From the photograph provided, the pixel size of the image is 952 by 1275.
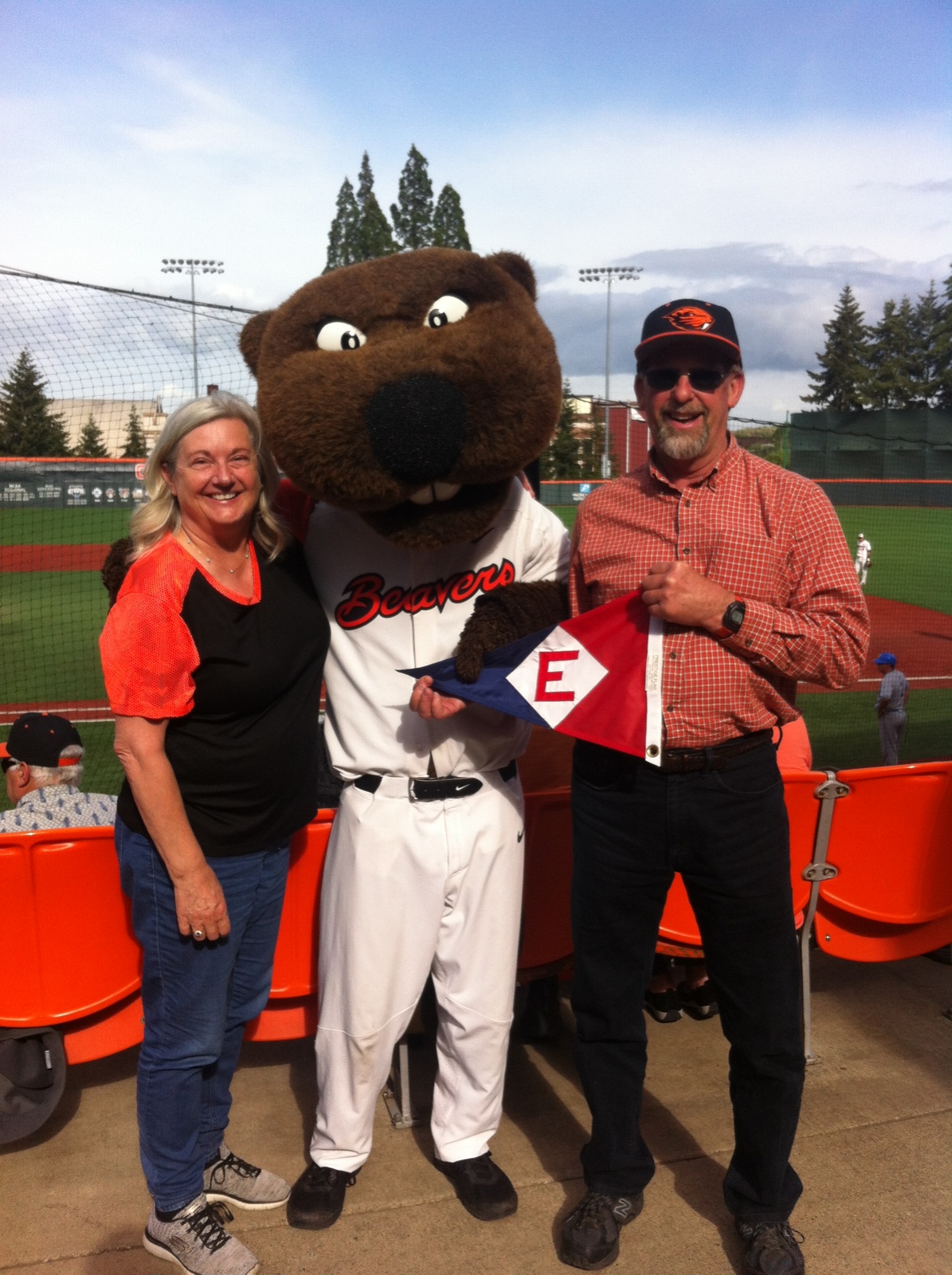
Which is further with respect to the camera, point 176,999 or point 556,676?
point 556,676

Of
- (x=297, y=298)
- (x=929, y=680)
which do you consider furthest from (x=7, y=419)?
(x=297, y=298)

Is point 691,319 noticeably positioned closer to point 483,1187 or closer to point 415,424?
point 415,424

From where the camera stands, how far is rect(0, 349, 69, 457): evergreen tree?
18.4 metres

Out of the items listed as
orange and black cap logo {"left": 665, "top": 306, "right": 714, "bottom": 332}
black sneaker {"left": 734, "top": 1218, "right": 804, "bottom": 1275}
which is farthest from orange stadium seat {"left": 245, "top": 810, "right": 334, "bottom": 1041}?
orange and black cap logo {"left": 665, "top": 306, "right": 714, "bottom": 332}

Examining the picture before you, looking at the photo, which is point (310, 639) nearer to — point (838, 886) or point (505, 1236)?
point (505, 1236)

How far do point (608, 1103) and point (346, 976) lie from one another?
2.31 ft

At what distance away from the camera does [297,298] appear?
2.47 meters

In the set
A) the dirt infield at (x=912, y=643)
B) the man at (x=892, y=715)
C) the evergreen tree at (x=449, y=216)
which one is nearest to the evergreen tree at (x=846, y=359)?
the evergreen tree at (x=449, y=216)

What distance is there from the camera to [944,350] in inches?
2211

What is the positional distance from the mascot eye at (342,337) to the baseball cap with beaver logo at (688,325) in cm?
64

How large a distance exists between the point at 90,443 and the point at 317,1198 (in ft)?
73.3

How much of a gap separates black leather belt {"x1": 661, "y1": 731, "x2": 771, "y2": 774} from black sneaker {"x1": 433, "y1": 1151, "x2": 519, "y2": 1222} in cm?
118

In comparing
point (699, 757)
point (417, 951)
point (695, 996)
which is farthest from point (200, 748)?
point (695, 996)

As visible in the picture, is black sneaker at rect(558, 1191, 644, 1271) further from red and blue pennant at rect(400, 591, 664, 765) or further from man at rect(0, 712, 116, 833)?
man at rect(0, 712, 116, 833)
